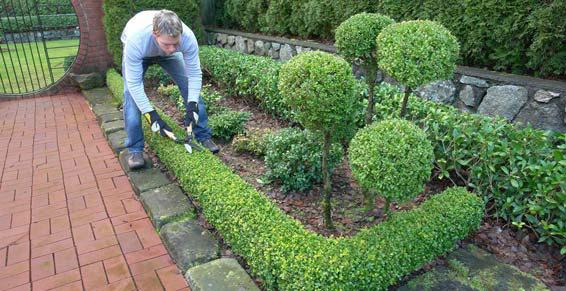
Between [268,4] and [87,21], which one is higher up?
[268,4]

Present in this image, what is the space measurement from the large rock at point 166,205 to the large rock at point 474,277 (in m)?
1.61

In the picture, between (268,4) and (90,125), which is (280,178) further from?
(268,4)

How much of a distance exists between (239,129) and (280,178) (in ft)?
4.03

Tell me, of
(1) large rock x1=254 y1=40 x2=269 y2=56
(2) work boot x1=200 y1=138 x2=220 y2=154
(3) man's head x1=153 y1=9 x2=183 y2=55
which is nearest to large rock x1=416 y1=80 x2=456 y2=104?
(2) work boot x1=200 y1=138 x2=220 y2=154

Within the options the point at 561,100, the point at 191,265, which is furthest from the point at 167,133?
the point at 561,100

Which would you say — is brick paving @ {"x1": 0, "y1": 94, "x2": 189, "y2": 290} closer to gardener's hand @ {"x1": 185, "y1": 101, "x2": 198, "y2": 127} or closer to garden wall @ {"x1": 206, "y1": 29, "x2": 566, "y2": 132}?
gardener's hand @ {"x1": 185, "y1": 101, "x2": 198, "y2": 127}

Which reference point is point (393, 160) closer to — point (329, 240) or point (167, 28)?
point (329, 240)

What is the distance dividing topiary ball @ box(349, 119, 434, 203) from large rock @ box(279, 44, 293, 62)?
4074mm

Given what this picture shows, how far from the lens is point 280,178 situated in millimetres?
3139

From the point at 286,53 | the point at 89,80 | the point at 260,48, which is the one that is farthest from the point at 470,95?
the point at 89,80

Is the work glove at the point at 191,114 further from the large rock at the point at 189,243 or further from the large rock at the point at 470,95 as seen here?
the large rock at the point at 470,95

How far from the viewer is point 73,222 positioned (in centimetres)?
300

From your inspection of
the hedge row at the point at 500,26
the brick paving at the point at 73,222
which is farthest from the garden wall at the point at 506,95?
the brick paving at the point at 73,222

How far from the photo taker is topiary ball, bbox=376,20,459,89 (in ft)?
8.09
